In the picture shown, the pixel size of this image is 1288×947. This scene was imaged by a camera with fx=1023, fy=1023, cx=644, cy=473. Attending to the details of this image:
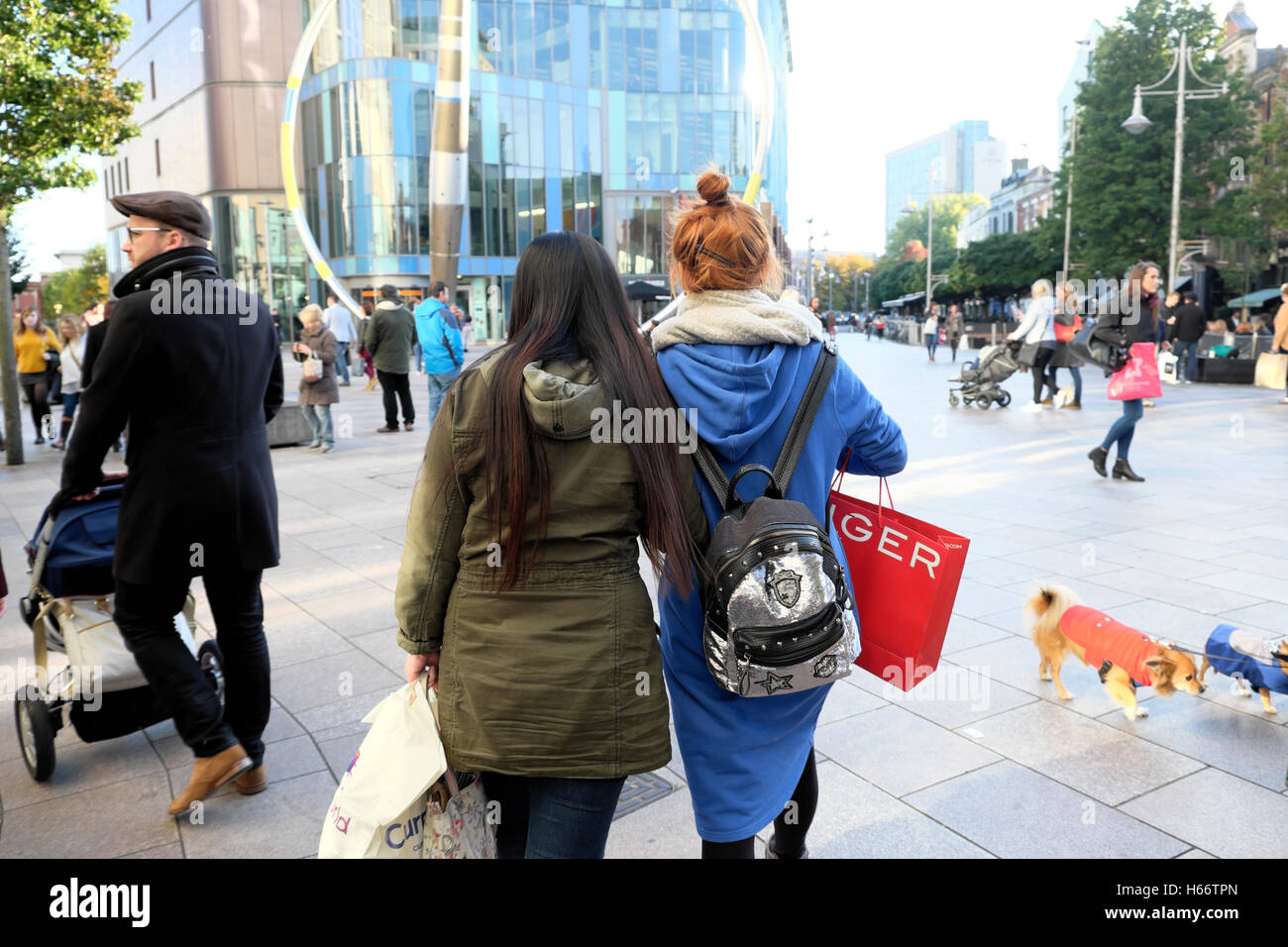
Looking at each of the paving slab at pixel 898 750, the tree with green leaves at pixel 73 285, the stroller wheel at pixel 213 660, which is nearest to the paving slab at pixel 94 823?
the stroller wheel at pixel 213 660

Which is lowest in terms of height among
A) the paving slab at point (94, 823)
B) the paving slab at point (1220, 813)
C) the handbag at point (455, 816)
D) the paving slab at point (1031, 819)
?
the paving slab at point (94, 823)

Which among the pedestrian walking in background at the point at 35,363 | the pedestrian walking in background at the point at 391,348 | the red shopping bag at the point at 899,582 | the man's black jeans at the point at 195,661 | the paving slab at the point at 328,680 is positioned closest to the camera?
the red shopping bag at the point at 899,582

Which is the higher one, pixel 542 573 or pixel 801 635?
pixel 542 573

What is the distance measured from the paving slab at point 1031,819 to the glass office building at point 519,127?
127ft

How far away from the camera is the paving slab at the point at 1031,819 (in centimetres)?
320

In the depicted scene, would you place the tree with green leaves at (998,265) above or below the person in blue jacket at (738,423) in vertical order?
above

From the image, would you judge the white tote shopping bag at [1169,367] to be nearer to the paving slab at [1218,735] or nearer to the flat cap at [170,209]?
the paving slab at [1218,735]

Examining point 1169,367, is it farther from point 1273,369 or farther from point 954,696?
point 954,696

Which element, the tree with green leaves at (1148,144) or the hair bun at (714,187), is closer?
the hair bun at (714,187)

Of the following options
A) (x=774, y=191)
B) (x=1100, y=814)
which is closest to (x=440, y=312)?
(x=1100, y=814)

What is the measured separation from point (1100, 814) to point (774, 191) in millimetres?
75720

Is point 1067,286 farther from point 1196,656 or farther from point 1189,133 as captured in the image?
point 1189,133


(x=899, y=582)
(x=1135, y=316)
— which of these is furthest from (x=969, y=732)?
(x=1135, y=316)

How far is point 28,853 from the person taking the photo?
11.0 ft
